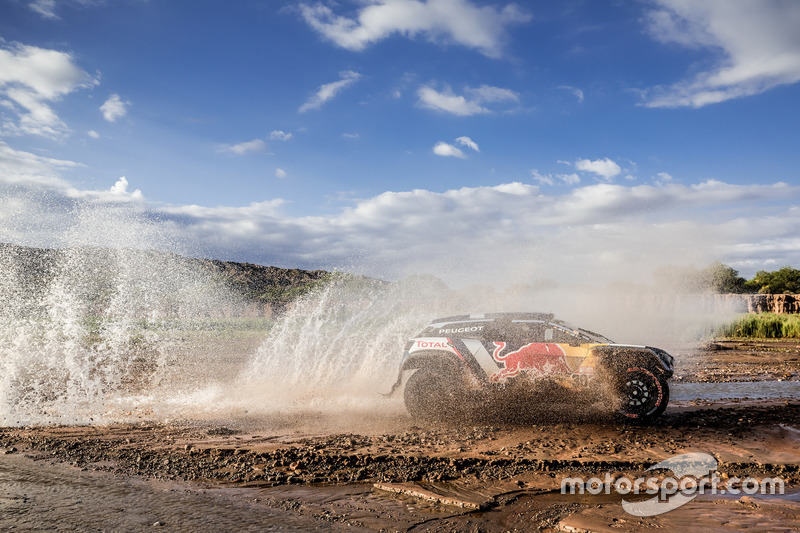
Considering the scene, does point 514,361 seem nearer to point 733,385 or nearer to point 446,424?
point 446,424

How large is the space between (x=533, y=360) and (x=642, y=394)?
1764 millimetres

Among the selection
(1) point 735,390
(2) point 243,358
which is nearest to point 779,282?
(1) point 735,390

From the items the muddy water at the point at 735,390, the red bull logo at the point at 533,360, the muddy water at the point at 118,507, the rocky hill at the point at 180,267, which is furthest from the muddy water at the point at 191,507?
the rocky hill at the point at 180,267

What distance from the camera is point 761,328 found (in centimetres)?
3284

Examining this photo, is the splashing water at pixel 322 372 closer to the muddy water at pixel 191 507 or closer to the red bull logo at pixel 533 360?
the red bull logo at pixel 533 360

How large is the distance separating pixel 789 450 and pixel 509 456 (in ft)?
12.7

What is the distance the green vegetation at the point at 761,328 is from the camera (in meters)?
32.0

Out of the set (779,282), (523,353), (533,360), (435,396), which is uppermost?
(779,282)

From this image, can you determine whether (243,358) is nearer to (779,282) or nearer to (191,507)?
(191,507)

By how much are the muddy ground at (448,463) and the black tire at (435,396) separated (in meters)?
0.33

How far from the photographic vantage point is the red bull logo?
8055mm

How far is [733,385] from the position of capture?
12.7 metres

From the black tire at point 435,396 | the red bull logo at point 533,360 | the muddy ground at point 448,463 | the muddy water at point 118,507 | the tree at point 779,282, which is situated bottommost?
the muddy water at point 118,507

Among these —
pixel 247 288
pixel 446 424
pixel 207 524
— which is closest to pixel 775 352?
pixel 446 424
